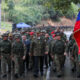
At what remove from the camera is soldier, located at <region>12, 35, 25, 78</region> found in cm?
927

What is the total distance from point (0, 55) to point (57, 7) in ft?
17.4

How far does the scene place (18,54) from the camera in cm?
937

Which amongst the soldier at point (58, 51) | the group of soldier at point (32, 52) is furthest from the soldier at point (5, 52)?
the soldier at point (58, 51)

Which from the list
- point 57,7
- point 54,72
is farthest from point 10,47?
point 57,7

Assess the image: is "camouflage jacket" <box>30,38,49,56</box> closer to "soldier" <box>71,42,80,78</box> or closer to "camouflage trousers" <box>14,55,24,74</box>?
"camouflage trousers" <box>14,55,24,74</box>

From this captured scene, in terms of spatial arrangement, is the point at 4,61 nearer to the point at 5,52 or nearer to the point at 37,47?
the point at 5,52

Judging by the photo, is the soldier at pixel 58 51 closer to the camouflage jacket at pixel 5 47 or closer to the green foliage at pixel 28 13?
the camouflage jacket at pixel 5 47

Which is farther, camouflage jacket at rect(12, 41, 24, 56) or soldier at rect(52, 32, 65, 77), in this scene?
soldier at rect(52, 32, 65, 77)

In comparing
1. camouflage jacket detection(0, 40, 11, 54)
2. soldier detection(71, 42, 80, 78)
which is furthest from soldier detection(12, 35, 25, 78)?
soldier detection(71, 42, 80, 78)

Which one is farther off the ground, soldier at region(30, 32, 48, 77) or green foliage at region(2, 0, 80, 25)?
green foliage at region(2, 0, 80, 25)

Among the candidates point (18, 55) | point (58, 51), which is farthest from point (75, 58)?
point (18, 55)

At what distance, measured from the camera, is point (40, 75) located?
9789 millimetres

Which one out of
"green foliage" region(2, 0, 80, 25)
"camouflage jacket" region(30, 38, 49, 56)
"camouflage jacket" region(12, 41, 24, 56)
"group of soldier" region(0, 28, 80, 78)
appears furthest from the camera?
"green foliage" region(2, 0, 80, 25)

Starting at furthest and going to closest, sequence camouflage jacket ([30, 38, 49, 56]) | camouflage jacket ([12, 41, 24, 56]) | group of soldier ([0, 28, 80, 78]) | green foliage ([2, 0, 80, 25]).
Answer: green foliage ([2, 0, 80, 25]) < camouflage jacket ([30, 38, 49, 56]) < group of soldier ([0, 28, 80, 78]) < camouflage jacket ([12, 41, 24, 56])
